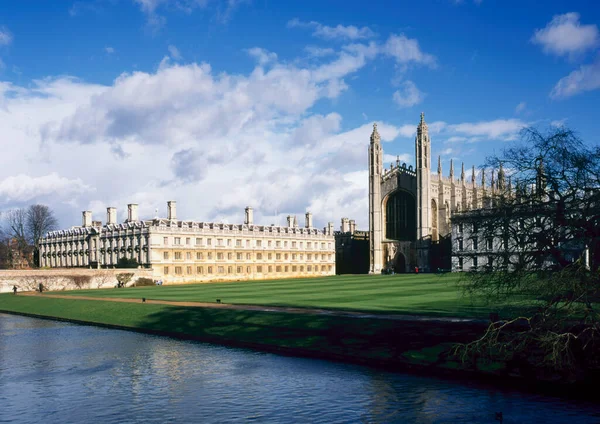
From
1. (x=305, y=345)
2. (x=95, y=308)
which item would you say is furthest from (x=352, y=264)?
(x=305, y=345)

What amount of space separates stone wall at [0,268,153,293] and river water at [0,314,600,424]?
41870 mm

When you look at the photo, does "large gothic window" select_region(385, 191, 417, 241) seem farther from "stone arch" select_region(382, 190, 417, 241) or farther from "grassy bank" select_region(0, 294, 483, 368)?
"grassy bank" select_region(0, 294, 483, 368)

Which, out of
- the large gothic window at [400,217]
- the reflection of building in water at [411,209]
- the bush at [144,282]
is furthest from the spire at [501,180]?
the large gothic window at [400,217]

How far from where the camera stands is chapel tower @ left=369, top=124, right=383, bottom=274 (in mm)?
→ 95250

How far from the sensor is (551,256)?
17.3 meters

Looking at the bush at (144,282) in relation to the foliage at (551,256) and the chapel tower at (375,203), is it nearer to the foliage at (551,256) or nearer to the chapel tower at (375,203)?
the chapel tower at (375,203)

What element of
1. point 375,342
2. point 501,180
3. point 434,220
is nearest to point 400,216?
point 434,220

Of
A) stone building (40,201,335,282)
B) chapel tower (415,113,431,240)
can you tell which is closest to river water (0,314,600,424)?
stone building (40,201,335,282)

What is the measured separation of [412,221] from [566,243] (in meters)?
79.0

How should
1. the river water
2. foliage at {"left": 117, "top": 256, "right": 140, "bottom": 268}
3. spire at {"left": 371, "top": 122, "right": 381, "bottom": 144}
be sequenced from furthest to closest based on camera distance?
spire at {"left": 371, "top": 122, "right": 381, "bottom": 144} → foliage at {"left": 117, "top": 256, "right": 140, "bottom": 268} → the river water

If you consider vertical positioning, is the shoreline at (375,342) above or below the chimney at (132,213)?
below

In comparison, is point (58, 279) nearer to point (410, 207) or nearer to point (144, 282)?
point (144, 282)

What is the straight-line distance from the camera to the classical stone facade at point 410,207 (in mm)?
91000

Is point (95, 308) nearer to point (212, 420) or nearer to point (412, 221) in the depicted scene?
point (212, 420)
